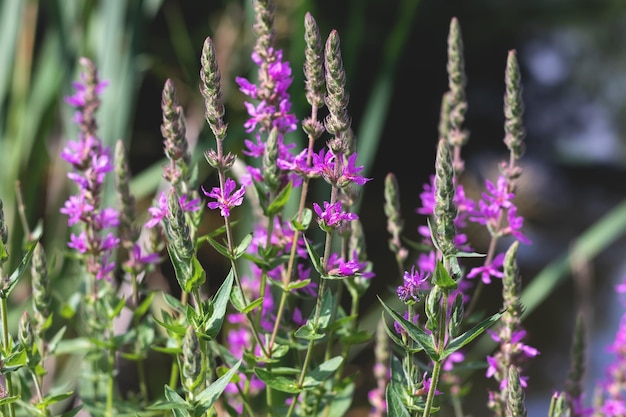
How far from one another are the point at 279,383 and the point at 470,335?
0.75ft

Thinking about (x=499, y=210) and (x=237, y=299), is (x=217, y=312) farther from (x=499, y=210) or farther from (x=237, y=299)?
(x=499, y=210)

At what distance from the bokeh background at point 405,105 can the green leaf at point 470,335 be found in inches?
31.5

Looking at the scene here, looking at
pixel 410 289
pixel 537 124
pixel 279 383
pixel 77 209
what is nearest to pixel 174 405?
pixel 279 383

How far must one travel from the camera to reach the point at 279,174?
0.86 m

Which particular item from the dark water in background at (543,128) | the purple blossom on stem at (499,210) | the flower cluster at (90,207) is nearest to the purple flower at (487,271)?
the purple blossom on stem at (499,210)

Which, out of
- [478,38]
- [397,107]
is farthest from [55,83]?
[478,38]

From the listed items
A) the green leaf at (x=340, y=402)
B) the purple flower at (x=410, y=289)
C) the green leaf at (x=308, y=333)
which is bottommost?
the green leaf at (x=340, y=402)

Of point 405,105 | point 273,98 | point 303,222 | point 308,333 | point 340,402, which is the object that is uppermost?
point 405,105

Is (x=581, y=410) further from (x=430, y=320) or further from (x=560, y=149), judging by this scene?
(x=560, y=149)

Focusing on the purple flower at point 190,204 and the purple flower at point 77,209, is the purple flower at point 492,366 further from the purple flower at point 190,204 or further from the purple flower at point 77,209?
the purple flower at point 77,209

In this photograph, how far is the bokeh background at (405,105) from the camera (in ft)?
5.73

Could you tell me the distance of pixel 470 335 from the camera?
2.22 feet

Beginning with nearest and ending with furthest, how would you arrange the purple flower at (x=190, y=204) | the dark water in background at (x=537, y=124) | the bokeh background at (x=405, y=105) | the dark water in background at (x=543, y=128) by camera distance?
the purple flower at (x=190, y=204) → the bokeh background at (x=405, y=105) → the dark water in background at (x=537, y=124) → the dark water in background at (x=543, y=128)

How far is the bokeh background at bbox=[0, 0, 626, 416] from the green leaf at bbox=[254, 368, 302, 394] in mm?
765
